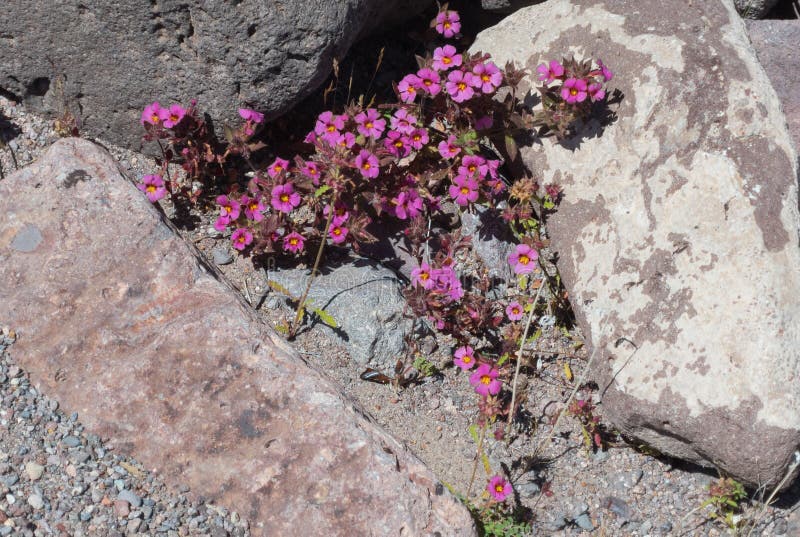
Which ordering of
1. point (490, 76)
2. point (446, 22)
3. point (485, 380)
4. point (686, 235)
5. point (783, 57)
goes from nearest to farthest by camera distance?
point (686, 235) < point (485, 380) < point (490, 76) < point (446, 22) < point (783, 57)

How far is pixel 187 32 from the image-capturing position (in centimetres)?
419

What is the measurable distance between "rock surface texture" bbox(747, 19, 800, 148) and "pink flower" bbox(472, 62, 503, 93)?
1.75 meters

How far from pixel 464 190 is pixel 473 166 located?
137 millimetres

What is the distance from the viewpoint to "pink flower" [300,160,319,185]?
432 centimetres

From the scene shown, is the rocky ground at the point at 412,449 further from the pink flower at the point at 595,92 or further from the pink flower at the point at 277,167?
the pink flower at the point at 595,92

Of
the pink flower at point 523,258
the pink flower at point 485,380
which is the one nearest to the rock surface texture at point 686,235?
the pink flower at point 523,258

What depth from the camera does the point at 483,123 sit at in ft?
14.6

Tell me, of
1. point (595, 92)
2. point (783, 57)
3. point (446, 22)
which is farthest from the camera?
point (783, 57)

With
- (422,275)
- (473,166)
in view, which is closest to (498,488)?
(422,275)

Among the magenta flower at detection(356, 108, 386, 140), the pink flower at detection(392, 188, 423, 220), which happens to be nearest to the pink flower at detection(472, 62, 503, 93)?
the magenta flower at detection(356, 108, 386, 140)

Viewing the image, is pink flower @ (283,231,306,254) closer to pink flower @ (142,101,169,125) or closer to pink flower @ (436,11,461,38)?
pink flower @ (142,101,169,125)

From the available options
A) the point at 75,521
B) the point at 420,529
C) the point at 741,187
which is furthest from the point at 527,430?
the point at 75,521

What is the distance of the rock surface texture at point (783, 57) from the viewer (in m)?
A: 4.89

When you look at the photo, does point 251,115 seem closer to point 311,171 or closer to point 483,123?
point 311,171
